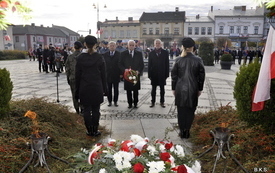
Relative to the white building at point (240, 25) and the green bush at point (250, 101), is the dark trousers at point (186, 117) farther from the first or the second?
the white building at point (240, 25)

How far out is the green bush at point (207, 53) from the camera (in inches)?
987

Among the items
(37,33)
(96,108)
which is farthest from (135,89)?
(37,33)

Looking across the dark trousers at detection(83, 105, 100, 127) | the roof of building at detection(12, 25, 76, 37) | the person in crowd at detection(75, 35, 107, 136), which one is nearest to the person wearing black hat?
the person in crowd at detection(75, 35, 107, 136)

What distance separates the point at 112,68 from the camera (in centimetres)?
786

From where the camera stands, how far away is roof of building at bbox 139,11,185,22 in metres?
73.8

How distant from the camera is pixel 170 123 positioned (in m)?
6.12

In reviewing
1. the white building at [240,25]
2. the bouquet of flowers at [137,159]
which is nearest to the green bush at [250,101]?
the bouquet of flowers at [137,159]

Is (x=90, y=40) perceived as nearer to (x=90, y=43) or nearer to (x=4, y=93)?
(x=90, y=43)

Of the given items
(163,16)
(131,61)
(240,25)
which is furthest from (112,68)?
(163,16)

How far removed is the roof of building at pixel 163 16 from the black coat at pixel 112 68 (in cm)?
6860

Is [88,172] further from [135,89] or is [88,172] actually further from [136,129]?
[135,89]

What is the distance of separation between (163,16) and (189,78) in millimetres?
73667

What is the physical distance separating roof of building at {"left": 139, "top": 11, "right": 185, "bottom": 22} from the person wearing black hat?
71.2 m

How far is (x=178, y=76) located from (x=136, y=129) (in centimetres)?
150
